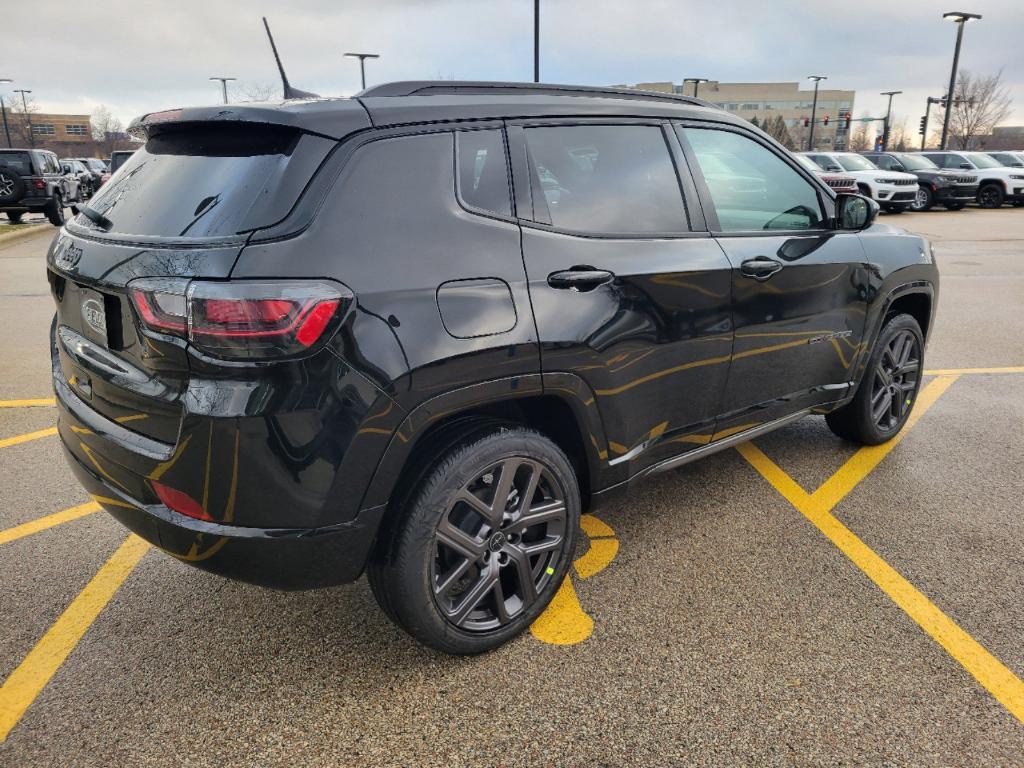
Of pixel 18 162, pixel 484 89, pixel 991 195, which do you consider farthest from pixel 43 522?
pixel 991 195

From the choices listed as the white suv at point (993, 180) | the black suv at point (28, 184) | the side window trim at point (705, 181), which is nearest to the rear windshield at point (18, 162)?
the black suv at point (28, 184)

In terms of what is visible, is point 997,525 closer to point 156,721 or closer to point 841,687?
point 841,687

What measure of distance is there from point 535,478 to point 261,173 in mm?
1245

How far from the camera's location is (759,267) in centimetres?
315

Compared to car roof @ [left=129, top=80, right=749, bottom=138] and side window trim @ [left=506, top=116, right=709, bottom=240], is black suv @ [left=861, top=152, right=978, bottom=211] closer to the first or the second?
side window trim @ [left=506, top=116, right=709, bottom=240]

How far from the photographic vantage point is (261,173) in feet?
7.04

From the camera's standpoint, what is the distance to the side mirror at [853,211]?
370 centimetres

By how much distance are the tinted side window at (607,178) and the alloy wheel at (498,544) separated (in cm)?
87

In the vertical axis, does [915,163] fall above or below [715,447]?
above

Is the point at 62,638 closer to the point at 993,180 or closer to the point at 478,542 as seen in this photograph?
the point at 478,542

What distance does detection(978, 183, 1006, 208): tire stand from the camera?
24.2 meters

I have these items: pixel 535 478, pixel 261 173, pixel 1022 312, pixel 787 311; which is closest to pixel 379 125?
→ pixel 261 173

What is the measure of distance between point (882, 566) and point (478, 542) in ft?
5.70

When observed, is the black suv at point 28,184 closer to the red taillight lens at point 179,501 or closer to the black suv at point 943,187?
the red taillight lens at point 179,501
